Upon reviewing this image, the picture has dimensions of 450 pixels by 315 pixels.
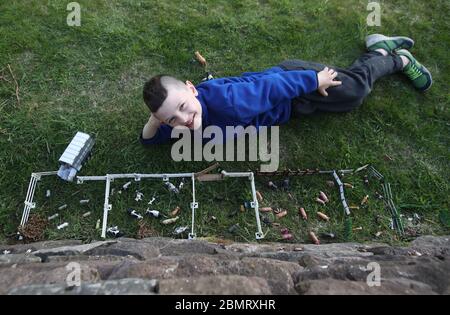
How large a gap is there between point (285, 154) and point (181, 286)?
271 cm

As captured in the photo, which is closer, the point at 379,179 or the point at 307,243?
the point at 307,243

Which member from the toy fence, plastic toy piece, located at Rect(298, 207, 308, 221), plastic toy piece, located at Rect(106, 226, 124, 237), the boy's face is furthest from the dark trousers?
plastic toy piece, located at Rect(106, 226, 124, 237)

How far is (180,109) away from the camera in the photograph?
12.2 ft

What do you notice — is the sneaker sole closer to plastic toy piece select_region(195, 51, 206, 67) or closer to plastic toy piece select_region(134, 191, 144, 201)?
plastic toy piece select_region(195, 51, 206, 67)

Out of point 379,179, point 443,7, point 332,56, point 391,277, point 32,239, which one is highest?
point 443,7

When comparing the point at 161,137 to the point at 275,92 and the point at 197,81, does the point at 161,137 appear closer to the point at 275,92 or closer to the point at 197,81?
the point at 197,81

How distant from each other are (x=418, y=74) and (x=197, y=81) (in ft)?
8.72

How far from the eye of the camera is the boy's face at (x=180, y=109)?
364 cm

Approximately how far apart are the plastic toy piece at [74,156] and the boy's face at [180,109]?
1.12 metres

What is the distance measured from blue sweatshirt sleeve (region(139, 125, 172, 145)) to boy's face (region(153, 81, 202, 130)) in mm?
545

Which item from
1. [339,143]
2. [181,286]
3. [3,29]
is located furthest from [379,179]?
[3,29]

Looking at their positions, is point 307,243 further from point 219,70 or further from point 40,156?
point 40,156

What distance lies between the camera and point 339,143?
15.6 ft

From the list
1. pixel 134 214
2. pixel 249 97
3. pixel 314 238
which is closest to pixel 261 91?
pixel 249 97
